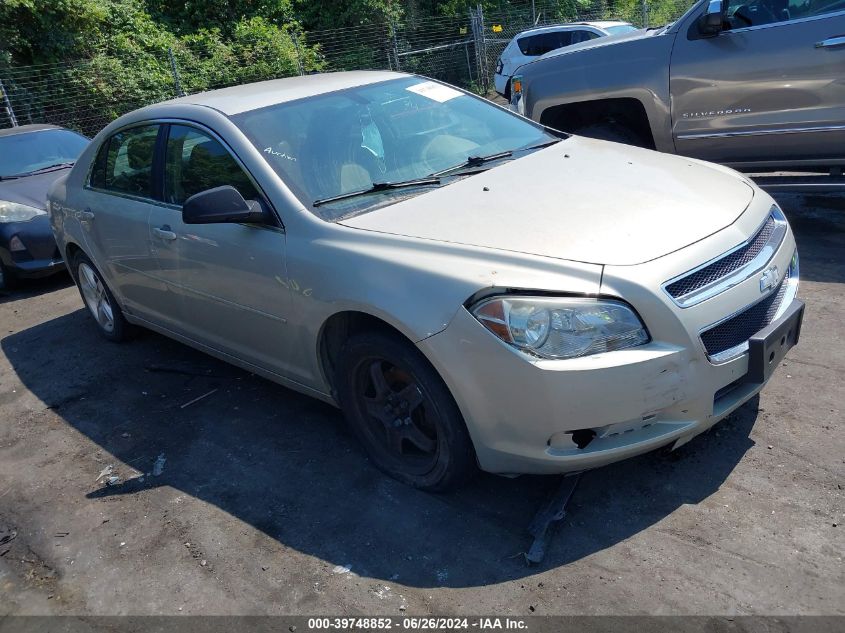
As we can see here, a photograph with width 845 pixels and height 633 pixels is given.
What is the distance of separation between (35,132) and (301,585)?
7895mm

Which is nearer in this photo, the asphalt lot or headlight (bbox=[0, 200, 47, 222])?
the asphalt lot

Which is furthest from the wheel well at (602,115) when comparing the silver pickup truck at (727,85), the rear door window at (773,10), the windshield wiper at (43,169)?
the windshield wiper at (43,169)

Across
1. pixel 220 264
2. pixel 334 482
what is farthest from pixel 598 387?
pixel 220 264

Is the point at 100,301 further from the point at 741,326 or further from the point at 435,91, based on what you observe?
the point at 741,326

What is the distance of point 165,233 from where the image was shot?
4.45 m

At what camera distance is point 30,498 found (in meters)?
4.01

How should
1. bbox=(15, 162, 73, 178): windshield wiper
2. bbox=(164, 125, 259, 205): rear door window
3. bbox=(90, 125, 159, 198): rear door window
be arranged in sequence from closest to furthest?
1. bbox=(164, 125, 259, 205): rear door window
2. bbox=(90, 125, 159, 198): rear door window
3. bbox=(15, 162, 73, 178): windshield wiper

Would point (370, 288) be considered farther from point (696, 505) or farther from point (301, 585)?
point (696, 505)

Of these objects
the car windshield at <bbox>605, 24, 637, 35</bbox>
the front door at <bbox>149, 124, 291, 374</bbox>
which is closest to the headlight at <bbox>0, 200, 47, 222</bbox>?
the front door at <bbox>149, 124, 291, 374</bbox>

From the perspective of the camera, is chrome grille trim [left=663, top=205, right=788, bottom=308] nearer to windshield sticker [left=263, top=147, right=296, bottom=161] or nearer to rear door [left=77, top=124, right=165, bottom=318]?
windshield sticker [left=263, top=147, right=296, bottom=161]

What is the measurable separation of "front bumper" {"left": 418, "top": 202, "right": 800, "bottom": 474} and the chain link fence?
13.9 m

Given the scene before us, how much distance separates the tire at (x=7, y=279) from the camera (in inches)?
302

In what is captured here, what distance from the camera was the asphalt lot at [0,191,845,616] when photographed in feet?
9.39

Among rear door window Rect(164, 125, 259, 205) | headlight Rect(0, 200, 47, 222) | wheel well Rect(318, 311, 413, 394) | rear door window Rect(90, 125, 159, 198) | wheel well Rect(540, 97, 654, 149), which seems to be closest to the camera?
wheel well Rect(318, 311, 413, 394)
